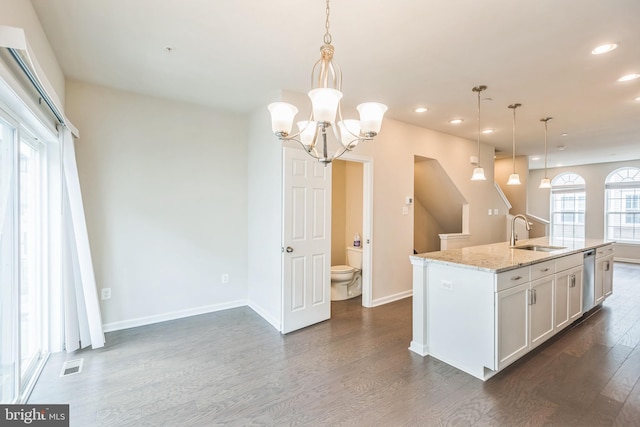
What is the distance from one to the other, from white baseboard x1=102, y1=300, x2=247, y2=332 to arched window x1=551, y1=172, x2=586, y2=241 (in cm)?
A: 943

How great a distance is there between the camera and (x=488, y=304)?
91.4 inches

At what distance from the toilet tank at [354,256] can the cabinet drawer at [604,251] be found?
2.99m

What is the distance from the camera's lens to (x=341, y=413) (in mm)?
1989

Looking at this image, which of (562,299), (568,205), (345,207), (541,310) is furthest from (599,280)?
(568,205)

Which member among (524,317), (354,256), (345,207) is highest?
(345,207)

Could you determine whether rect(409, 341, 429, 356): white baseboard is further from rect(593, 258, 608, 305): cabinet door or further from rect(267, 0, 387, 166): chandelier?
rect(593, 258, 608, 305): cabinet door

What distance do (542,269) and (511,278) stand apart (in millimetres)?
590

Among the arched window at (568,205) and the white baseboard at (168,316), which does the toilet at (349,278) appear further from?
the arched window at (568,205)

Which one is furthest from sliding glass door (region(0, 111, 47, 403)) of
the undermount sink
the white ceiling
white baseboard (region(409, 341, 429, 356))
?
the undermount sink

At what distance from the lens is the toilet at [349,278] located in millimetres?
4375

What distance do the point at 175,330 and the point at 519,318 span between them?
134 inches

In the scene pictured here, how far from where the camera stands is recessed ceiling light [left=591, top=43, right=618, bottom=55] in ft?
7.76

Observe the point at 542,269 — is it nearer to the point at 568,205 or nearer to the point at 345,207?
the point at 345,207

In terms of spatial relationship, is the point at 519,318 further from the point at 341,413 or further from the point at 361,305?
the point at 361,305
